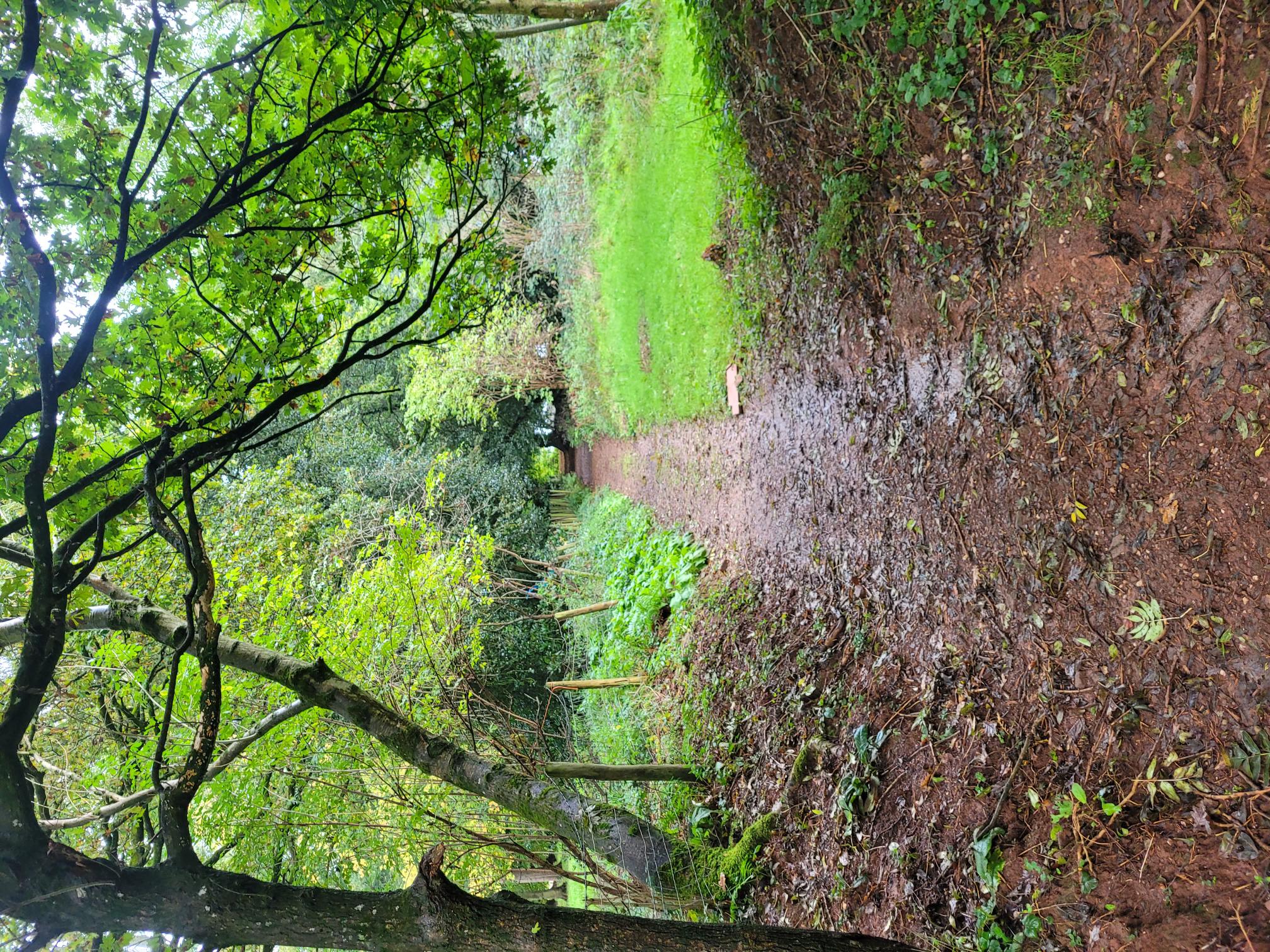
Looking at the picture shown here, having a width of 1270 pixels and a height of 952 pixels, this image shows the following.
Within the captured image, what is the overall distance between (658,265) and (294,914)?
8.50m

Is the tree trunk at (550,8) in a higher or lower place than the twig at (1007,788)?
higher

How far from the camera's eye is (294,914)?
2402 millimetres

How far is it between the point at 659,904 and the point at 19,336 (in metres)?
4.79

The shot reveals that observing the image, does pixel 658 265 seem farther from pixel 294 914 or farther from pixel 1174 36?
pixel 294 914

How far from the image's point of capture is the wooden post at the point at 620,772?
16.8 ft

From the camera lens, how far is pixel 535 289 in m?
14.6

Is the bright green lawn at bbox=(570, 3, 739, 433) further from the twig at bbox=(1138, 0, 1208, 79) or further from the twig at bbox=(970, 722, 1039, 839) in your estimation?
the twig at bbox=(970, 722, 1039, 839)

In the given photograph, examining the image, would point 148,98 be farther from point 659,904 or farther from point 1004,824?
→ point 659,904

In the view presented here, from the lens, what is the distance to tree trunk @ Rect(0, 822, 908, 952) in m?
2.21

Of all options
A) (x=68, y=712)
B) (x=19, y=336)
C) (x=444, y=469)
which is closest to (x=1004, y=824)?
(x=19, y=336)

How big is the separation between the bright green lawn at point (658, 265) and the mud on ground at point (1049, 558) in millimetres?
2475

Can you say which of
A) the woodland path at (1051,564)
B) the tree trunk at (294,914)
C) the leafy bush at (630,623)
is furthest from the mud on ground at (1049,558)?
the leafy bush at (630,623)

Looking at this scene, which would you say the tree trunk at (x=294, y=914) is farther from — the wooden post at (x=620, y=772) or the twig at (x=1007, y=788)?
the wooden post at (x=620, y=772)

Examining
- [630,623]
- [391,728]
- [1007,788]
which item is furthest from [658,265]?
[1007,788]
